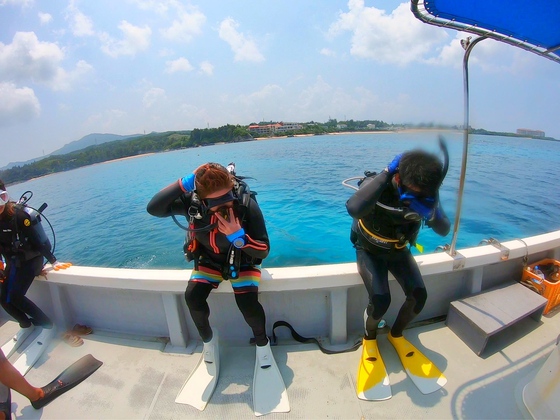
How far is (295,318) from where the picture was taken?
187cm

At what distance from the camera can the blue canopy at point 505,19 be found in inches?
Answer: 42.5

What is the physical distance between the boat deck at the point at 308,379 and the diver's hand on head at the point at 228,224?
0.92m

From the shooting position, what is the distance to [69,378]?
1.62 metres

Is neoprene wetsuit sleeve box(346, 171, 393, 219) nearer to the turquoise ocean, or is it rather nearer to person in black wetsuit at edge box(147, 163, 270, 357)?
the turquoise ocean

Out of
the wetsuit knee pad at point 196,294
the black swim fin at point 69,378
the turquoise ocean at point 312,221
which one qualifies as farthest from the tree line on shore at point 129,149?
the black swim fin at point 69,378

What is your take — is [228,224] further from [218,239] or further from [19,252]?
[19,252]

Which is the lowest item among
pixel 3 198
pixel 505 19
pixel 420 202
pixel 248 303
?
pixel 248 303

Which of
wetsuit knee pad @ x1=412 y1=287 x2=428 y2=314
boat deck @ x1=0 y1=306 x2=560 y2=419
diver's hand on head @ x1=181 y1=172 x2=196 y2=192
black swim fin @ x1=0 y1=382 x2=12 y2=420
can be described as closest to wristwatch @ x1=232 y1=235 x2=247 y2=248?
diver's hand on head @ x1=181 y1=172 x2=196 y2=192

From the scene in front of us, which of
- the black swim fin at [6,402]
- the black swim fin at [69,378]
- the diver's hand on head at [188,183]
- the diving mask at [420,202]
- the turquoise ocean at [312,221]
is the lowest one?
the turquoise ocean at [312,221]

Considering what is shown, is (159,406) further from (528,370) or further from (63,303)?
(528,370)

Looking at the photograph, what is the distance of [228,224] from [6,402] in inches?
61.2

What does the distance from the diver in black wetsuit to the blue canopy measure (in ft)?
8.95

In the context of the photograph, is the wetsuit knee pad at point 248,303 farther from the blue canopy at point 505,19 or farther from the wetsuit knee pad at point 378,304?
the blue canopy at point 505,19

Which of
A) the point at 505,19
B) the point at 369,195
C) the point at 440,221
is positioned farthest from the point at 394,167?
the point at 505,19
